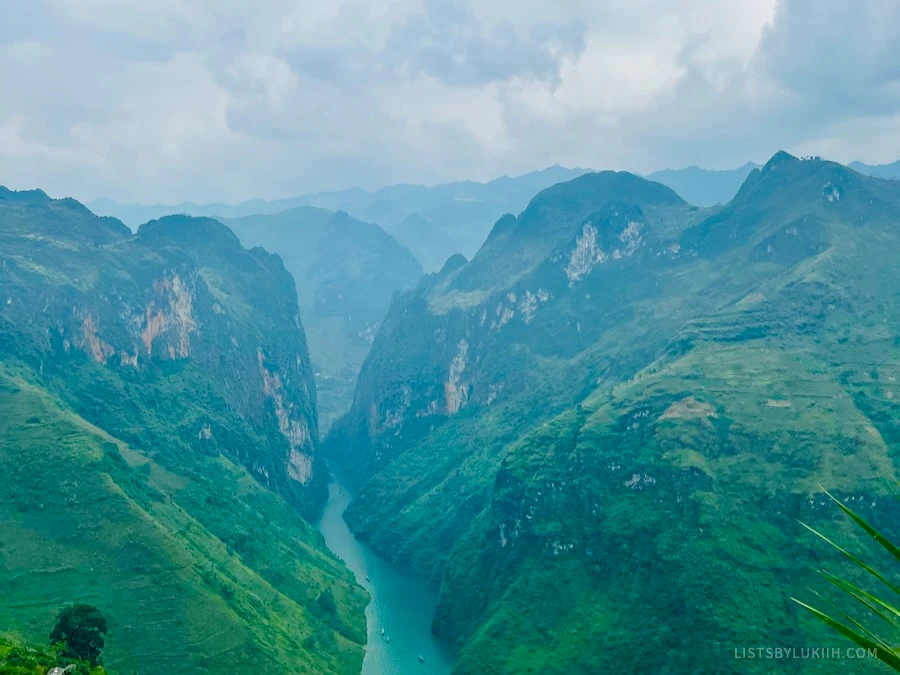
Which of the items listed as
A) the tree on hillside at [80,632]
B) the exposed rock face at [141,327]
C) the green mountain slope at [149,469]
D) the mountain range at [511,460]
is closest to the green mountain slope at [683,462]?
the mountain range at [511,460]

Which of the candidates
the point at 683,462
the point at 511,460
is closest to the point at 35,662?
the point at 683,462

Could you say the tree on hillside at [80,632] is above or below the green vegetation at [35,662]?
below

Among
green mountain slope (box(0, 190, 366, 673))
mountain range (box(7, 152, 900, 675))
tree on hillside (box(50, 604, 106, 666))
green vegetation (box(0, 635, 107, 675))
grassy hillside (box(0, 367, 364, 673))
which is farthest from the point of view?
mountain range (box(7, 152, 900, 675))

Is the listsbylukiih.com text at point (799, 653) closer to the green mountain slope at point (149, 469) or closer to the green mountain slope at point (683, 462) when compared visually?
the green mountain slope at point (683, 462)

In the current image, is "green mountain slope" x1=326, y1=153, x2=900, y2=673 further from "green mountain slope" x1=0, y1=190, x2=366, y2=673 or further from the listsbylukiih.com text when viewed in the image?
"green mountain slope" x1=0, y1=190, x2=366, y2=673

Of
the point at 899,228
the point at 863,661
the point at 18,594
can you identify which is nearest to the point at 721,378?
the point at 863,661

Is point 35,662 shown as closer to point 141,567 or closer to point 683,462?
point 141,567

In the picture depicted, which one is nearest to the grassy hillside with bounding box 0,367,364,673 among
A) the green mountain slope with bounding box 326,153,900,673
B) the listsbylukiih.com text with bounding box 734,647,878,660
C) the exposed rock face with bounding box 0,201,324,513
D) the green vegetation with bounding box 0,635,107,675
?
the green vegetation with bounding box 0,635,107,675

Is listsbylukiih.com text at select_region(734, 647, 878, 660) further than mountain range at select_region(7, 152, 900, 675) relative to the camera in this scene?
No
